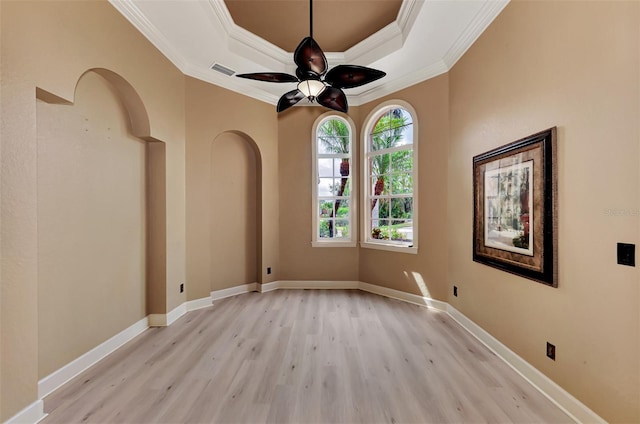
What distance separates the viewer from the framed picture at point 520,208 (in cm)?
188

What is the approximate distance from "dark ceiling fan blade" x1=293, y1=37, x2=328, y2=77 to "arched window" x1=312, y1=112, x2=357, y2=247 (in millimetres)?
2125

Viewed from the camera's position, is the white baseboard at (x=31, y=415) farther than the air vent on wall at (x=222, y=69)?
No

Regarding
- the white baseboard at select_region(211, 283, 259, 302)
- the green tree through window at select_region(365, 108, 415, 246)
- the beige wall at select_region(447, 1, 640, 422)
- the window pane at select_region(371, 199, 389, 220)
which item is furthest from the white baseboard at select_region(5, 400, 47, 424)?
the window pane at select_region(371, 199, 389, 220)

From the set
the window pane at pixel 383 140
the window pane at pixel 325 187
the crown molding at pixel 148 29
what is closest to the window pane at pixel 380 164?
the window pane at pixel 383 140

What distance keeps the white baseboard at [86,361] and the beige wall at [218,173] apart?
793 mm

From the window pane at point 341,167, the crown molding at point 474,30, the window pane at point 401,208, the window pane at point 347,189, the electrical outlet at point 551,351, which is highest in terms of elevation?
the crown molding at point 474,30

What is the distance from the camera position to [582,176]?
166 cm

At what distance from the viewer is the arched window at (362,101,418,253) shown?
151 inches

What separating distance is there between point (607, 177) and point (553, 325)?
3.49 ft

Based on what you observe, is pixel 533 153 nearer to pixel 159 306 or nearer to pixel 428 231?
pixel 428 231

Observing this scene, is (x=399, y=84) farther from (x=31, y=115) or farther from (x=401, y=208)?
(x=31, y=115)

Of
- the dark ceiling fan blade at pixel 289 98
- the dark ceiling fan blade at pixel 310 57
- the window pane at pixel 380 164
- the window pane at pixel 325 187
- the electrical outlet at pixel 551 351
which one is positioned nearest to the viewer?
the electrical outlet at pixel 551 351

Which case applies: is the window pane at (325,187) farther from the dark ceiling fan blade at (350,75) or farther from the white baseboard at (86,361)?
the white baseboard at (86,361)

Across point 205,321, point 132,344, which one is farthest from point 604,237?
point 132,344
